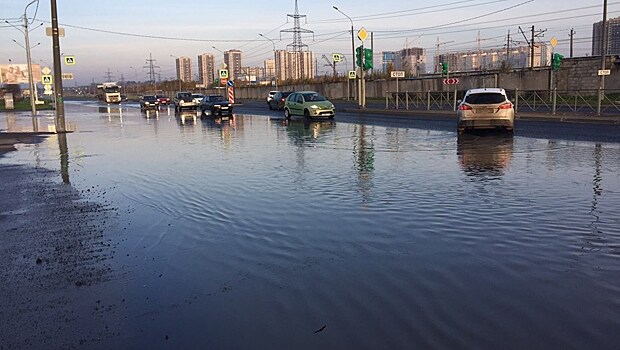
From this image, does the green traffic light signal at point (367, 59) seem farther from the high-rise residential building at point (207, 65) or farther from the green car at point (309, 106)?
the high-rise residential building at point (207, 65)

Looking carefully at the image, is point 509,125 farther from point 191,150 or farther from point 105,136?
point 105,136

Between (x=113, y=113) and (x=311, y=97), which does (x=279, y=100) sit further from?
(x=311, y=97)

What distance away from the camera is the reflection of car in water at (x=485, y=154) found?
43.1ft

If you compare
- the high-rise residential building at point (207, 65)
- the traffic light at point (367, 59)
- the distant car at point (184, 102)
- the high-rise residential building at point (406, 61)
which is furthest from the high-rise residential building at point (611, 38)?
the high-rise residential building at point (207, 65)

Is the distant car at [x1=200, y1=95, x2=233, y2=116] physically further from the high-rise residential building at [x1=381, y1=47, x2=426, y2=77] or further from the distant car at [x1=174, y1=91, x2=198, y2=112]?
the high-rise residential building at [x1=381, y1=47, x2=426, y2=77]

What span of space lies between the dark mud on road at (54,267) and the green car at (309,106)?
80.5ft

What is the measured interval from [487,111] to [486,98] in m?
0.51

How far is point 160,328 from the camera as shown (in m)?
4.84

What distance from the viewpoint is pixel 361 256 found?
6734mm

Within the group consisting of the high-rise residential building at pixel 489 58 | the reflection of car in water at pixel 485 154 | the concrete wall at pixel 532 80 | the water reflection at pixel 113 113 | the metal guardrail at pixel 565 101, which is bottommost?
the reflection of car in water at pixel 485 154

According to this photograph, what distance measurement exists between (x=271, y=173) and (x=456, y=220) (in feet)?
19.4

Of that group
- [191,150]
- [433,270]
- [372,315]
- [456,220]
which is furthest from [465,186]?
[191,150]

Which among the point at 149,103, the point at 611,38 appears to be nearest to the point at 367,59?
the point at 149,103

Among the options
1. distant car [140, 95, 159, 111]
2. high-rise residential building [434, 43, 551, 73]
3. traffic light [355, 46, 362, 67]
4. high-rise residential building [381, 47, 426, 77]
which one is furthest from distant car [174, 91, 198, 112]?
high-rise residential building [434, 43, 551, 73]
